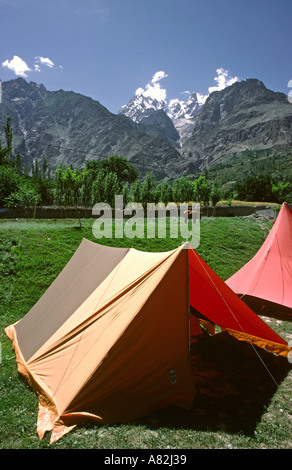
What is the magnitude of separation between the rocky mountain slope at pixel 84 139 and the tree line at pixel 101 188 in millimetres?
90217

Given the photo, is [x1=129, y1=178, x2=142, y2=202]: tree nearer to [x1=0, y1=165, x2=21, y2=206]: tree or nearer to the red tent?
[x1=0, y1=165, x2=21, y2=206]: tree

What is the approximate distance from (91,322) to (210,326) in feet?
11.2

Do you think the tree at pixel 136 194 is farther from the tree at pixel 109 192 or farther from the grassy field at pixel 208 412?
the grassy field at pixel 208 412

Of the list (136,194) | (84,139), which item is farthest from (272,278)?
(84,139)

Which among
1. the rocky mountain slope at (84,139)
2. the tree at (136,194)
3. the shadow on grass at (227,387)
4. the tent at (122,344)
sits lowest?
the shadow on grass at (227,387)

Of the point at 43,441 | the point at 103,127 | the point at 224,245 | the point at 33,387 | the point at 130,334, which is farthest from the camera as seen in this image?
the point at 103,127

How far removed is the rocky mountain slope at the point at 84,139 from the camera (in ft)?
514

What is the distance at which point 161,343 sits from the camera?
4113mm

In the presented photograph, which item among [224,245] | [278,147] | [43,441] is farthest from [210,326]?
[278,147]

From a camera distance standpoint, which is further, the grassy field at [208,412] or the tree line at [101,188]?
the tree line at [101,188]

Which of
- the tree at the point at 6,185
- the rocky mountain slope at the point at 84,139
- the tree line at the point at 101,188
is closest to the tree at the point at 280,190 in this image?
the tree line at the point at 101,188

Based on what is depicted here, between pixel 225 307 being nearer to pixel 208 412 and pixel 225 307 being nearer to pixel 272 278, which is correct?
pixel 208 412
